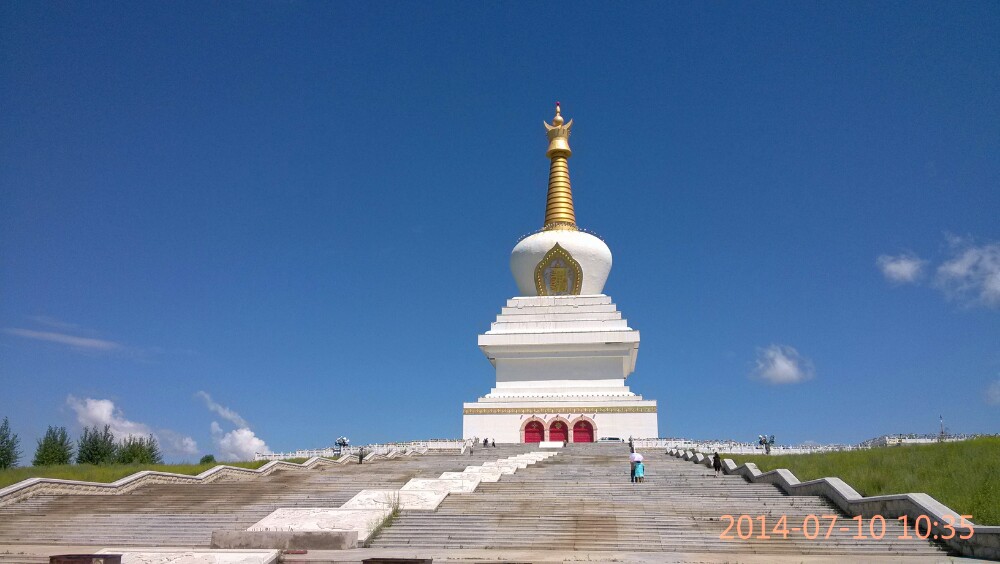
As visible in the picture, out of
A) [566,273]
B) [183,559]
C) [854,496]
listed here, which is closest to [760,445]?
[566,273]

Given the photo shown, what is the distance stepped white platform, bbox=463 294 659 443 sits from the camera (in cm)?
3603

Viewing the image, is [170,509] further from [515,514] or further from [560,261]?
[560,261]

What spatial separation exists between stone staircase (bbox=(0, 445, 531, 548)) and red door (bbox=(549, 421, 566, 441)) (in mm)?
16033

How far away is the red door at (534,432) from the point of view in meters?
36.3

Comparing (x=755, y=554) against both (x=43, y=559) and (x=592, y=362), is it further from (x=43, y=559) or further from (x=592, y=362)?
(x=592, y=362)

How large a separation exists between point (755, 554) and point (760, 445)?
2102 centimetres

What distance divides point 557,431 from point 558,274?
9.55 metres

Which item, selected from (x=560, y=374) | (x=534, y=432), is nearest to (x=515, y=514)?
(x=534, y=432)

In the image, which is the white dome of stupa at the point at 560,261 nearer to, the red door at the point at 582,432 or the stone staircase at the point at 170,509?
the red door at the point at 582,432

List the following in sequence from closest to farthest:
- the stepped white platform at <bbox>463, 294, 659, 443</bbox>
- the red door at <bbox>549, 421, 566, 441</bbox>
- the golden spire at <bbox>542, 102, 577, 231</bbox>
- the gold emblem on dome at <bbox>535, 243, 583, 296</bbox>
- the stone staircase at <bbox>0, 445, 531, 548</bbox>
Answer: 1. the stone staircase at <bbox>0, 445, 531, 548</bbox>
2. the stepped white platform at <bbox>463, 294, 659, 443</bbox>
3. the red door at <bbox>549, 421, 566, 441</bbox>
4. the gold emblem on dome at <bbox>535, 243, 583, 296</bbox>
5. the golden spire at <bbox>542, 102, 577, 231</bbox>
